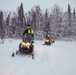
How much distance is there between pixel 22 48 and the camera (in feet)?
39.8

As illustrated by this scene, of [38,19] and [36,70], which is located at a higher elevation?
[38,19]

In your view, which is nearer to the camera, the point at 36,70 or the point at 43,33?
the point at 36,70

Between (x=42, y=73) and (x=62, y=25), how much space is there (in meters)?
46.5

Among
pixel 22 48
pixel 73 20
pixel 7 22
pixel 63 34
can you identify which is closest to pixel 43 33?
pixel 63 34

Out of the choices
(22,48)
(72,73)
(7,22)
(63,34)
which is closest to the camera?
(72,73)

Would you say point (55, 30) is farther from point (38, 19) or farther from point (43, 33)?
point (38, 19)

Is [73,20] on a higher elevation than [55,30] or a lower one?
higher

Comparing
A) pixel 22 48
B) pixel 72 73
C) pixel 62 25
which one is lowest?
pixel 72 73

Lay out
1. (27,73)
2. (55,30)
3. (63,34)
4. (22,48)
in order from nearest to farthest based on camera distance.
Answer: (27,73) < (22,48) < (55,30) < (63,34)

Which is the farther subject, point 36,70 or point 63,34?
point 63,34

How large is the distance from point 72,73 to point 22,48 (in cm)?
489

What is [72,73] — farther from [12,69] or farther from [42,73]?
[12,69]

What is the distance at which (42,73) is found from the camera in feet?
26.3

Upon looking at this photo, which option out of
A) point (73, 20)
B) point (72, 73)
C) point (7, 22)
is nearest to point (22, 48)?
point (72, 73)
